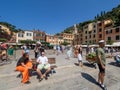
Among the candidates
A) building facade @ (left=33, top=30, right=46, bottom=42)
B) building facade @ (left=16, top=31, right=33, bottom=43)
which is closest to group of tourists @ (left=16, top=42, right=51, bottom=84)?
building facade @ (left=16, top=31, right=33, bottom=43)

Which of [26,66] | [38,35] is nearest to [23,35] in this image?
[38,35]

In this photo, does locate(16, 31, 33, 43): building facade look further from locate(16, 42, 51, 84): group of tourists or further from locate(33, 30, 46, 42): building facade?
locate(16, 42, 51, 84): group of tourists

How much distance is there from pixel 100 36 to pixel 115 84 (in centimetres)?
5362

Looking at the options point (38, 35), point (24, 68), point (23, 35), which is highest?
point (38, 35)

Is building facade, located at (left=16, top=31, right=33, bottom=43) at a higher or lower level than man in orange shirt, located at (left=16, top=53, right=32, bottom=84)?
higher

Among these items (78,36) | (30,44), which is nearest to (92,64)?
(30,44)

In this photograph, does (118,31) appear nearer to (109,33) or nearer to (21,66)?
(109,33)

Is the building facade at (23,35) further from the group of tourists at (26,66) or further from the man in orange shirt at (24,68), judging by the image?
the man in orange shirt at (24,68)

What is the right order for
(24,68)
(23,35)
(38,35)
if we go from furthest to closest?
(38,35) → (23,35) → (24,68)

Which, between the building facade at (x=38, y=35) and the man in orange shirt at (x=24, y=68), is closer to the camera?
the man in orange shirt at (x=24, y=68)

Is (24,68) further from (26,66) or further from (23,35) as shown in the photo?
(23,35)

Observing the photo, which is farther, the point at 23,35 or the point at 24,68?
the point at 23,35

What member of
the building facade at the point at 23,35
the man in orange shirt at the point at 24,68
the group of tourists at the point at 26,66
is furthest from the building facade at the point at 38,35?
the man in orange shirt at the point at 24,68

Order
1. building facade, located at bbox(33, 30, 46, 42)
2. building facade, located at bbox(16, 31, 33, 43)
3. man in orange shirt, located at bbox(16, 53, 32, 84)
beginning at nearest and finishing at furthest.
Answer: man in orange shirt, located at bbox(16, 53, 32, 84) → building facade, located at bbox(16, 31, 33, 43) → building facade, located at bbox(33, 30, 46, 42)
